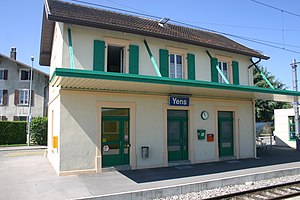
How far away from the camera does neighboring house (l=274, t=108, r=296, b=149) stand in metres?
21.3

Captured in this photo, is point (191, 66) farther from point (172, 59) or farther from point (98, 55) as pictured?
point (98, 55)

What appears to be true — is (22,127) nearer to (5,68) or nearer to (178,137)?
(5,68)

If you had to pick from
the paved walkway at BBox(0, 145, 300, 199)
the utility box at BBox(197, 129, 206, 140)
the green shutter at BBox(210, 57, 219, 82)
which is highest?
the green shutter at BBox(210, 57, 219, 82)

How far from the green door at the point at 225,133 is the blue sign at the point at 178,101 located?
2467mm

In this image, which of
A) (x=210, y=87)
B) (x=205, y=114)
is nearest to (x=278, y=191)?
(x=210, y=87)

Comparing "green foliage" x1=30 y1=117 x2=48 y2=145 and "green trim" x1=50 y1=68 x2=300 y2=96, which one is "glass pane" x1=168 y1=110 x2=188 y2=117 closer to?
"green trim" x1=50 y1=68 x2=300 y2=96

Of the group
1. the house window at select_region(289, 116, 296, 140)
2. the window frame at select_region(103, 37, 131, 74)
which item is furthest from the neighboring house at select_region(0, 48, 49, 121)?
the house window at select_region(289, 116, 296, 140)

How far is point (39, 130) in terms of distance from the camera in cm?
2489

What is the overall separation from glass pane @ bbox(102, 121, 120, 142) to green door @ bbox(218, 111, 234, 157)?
18.7 feet

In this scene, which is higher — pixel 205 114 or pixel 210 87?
pixel 210 87

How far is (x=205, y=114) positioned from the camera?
42.7 ft

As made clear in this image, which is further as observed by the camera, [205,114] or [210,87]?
[205,114]

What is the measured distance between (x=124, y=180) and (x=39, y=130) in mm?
18605

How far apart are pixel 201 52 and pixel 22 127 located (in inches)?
815
